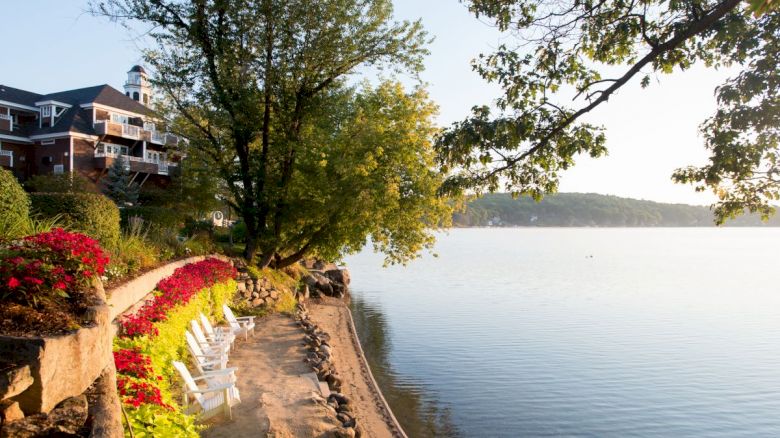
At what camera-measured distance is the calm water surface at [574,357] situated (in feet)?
46.8

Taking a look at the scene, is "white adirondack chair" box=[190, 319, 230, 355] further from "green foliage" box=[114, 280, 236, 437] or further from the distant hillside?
the distant hillside

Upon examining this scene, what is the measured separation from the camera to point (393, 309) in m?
31.1

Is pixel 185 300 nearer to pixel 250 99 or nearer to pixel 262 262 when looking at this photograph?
pixel 250 99

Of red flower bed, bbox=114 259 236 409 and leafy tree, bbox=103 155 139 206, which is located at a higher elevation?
leafy tree, bbox=103 155 139 206

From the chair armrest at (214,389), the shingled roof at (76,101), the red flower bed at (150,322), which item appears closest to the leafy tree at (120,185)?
the shingled roof at (76,101)

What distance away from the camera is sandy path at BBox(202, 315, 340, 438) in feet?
28.7

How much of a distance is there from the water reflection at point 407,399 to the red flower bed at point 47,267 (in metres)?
8.54

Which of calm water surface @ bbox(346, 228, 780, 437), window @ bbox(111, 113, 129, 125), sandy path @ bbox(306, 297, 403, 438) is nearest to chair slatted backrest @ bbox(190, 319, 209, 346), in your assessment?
sandy path @ bbox(306, 297, 403, 438)

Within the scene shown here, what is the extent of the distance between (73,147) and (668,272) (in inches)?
2077

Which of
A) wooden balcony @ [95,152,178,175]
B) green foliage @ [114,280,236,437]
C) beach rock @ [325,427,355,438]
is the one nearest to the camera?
green foliage @ [114,280,236,437]

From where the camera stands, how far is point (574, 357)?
20.4 metres

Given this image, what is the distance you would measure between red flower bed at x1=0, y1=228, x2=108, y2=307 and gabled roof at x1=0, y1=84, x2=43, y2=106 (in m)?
41.8

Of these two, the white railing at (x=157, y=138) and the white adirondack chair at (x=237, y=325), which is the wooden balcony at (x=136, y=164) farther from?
the white adirondack chair at (x=237, y=325)

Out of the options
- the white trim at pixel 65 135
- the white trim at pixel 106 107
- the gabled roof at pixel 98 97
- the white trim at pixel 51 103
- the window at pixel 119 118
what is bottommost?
the white trim at pixel 65 135
